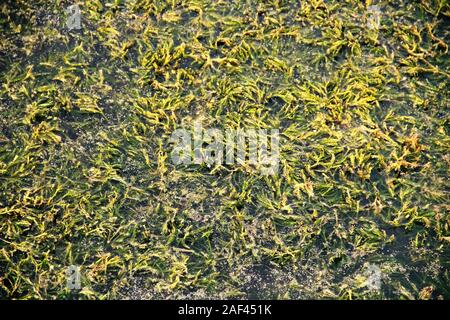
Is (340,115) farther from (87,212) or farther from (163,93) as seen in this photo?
(87,212)

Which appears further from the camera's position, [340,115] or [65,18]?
[65,18]
